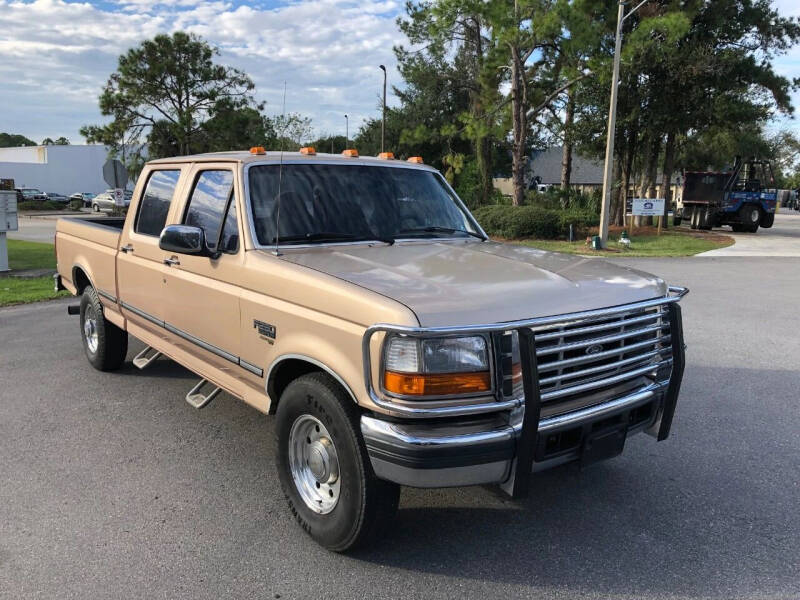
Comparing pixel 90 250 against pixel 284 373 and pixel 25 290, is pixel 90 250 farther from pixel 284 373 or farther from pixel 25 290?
pixel 25 290

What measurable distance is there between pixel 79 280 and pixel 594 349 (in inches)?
219

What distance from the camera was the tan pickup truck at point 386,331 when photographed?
109 inches

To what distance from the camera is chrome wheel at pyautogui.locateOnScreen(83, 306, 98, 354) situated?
6.28 metres

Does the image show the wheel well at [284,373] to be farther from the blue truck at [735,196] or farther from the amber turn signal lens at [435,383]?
the blue truck at [735,196]

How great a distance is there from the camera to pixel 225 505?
147 inches

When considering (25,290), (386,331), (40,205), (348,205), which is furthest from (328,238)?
(40,205)

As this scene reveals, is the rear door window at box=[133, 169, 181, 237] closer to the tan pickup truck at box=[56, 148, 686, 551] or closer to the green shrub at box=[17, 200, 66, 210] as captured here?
the tan pickup truck at box=[56, 148, 686, 551]

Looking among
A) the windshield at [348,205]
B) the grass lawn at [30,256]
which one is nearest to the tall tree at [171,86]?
the grass lawn at [30,256]

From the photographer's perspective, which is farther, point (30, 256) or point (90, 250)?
point (30, 256)

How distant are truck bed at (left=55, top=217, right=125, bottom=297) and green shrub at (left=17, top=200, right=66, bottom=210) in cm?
4780

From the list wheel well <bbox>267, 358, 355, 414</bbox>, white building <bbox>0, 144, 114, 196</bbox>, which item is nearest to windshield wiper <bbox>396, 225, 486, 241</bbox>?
wheel well <bbox>267, 358, 355, 414</bbox>

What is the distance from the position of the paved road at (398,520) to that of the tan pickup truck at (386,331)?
14.8 inches

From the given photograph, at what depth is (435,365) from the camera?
9.05 feet

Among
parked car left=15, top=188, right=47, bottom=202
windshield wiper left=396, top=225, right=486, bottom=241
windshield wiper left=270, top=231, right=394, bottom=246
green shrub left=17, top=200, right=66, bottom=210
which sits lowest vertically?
green shrub left=17, top=200, right=66, bottom=210
